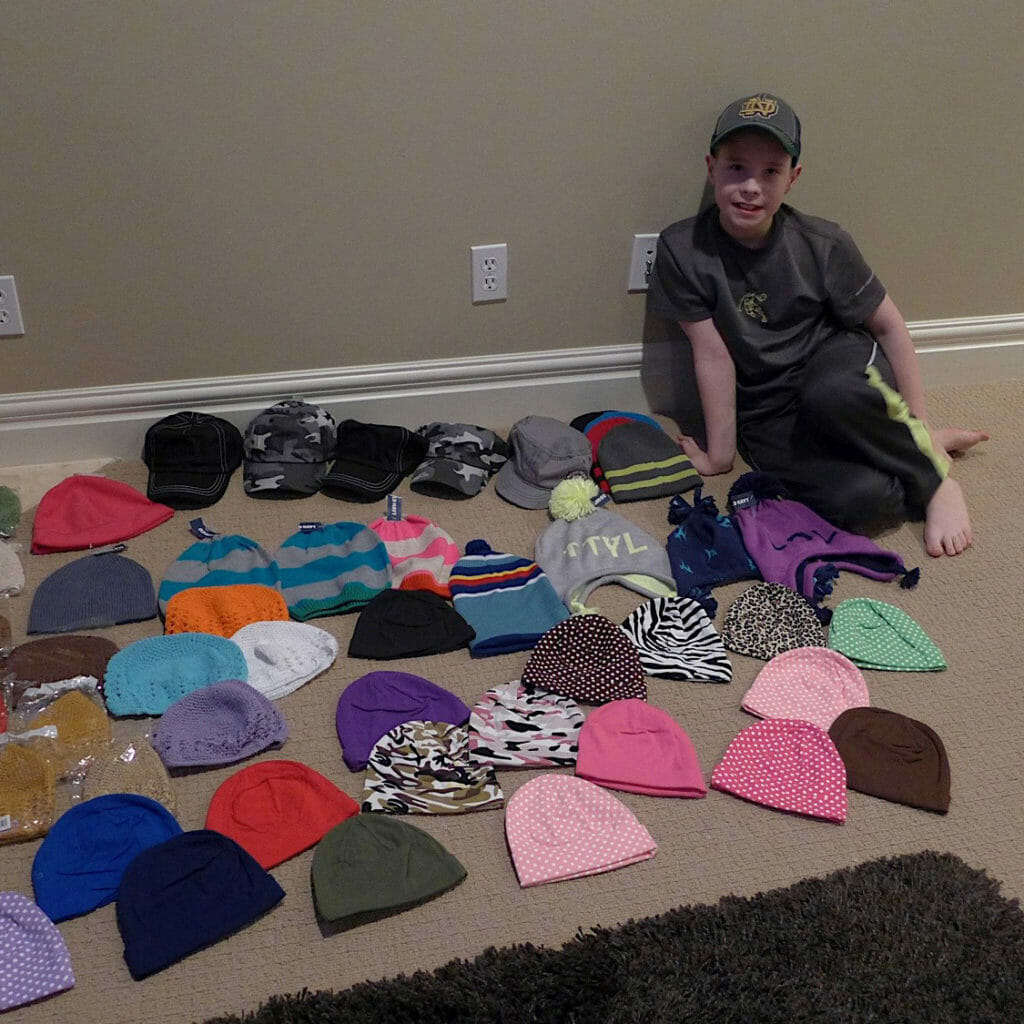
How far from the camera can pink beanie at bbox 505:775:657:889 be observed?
57.2 inches

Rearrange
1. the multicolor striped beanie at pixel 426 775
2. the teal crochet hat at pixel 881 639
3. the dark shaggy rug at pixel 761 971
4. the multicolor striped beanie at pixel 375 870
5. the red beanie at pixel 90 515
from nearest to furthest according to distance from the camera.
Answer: the dark shaggy rug at pixel 761 971 → the multicolor striped beanie at pixel 375 870 → the multicolor striped beanie at pixel 426 775 → the teal crochet hat at pixel 881 639 → the red beanie at pixel 90 515

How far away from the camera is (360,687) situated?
5.55ft

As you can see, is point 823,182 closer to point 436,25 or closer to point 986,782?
point 436,25

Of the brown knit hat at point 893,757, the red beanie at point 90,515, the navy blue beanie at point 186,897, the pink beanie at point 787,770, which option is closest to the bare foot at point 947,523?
the brown knit hat at point 893,757

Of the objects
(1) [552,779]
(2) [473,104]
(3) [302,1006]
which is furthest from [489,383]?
(3) [302,1006]

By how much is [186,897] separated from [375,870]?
24 cm

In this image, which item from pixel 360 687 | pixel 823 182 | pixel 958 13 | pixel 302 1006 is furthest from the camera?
pixel 823 182

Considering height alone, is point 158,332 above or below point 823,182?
below

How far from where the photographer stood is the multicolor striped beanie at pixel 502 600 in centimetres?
179

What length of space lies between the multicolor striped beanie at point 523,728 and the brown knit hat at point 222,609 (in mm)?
409

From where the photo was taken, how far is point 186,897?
139 centimetres

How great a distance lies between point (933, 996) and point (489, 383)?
1.42 meters

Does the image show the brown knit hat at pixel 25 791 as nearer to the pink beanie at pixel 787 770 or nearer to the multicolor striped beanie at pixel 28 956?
the multicolor striped beanie at pixel 28 956

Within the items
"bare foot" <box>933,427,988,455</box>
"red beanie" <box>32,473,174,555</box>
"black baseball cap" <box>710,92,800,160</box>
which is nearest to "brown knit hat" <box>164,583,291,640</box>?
"red beanie" <box>32,473,174,555</box>
